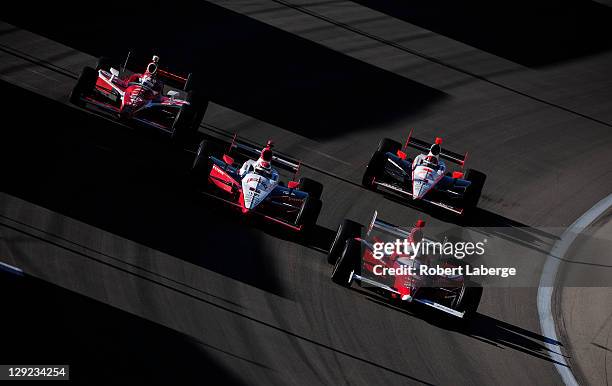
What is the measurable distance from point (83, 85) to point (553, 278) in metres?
12.9

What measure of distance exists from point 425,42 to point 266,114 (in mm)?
10916

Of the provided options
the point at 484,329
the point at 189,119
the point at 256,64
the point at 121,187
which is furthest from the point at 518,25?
the point at 121,187

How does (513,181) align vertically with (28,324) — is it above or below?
above

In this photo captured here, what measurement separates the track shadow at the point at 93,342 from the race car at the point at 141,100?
7824mm

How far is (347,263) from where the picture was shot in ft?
69.5

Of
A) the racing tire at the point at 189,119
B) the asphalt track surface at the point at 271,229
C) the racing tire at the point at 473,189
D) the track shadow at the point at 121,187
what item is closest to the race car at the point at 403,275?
the asphalt track surface at the point at 271,229

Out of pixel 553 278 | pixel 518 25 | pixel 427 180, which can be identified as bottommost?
pixel 553 278

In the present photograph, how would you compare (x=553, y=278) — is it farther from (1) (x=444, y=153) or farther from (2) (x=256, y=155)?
(2) (x=256, y=155)

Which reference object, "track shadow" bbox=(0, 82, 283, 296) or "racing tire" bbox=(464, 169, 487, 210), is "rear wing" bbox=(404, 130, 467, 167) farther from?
"track shadow" bbox=(0, 82, 283, 296)

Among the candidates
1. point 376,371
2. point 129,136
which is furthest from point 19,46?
point 376,371

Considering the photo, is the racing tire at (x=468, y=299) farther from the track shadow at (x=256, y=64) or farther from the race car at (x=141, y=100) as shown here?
the track shadow at (x=256, y=64)

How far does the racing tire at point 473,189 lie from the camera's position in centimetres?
Answer: 2567

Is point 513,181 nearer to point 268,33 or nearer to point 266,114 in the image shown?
point 266,114

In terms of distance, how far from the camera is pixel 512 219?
27.1 metres
